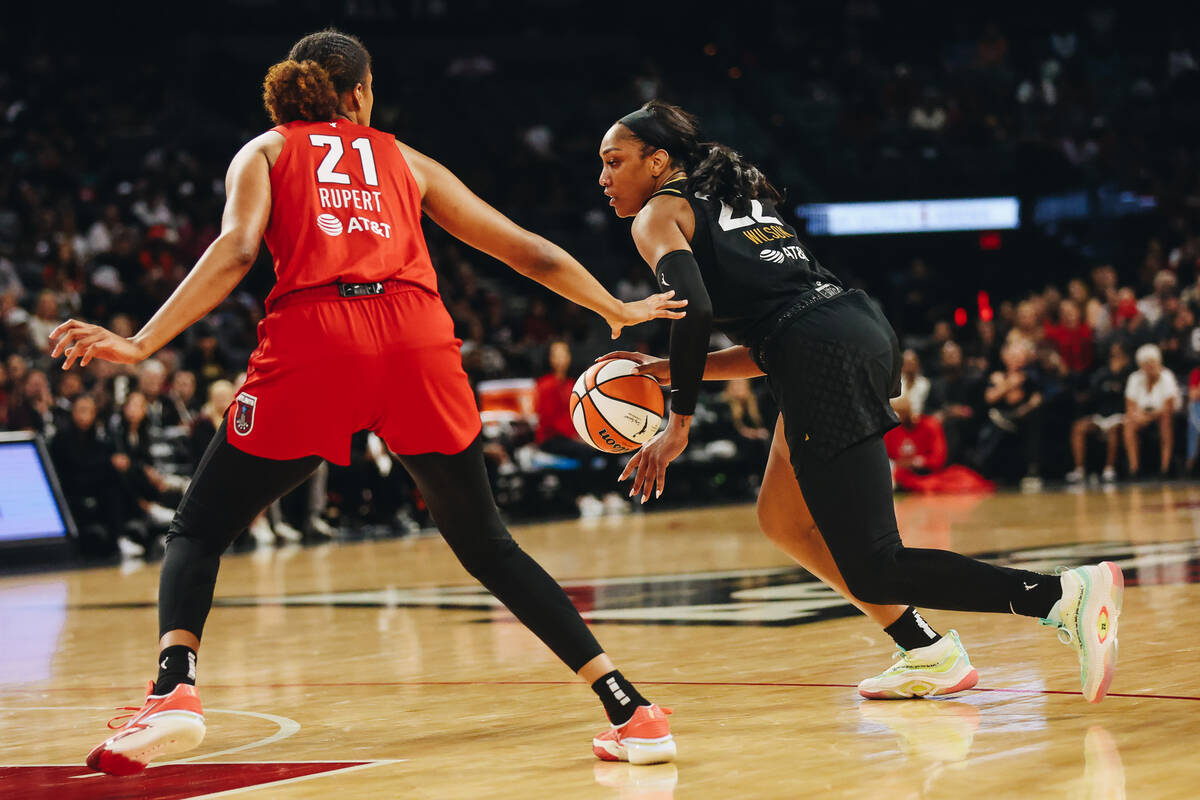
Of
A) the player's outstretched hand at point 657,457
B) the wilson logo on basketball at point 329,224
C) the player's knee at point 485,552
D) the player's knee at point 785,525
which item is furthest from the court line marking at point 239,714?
the player's knee at point 785,525

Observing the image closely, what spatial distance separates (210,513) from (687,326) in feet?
4.55

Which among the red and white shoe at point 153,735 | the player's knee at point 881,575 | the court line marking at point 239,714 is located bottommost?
the court line marking at point 239,714

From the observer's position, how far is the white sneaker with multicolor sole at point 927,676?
179 inches

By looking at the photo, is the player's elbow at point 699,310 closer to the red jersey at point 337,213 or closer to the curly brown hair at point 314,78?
the red jersey at point 337,213

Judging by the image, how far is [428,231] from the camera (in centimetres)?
2048

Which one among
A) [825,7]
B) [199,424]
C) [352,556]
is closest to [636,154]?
[352,556]

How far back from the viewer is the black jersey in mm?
4406

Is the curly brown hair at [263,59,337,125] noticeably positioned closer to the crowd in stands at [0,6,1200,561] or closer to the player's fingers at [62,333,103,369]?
the player's fingers at [62,333,103,369]

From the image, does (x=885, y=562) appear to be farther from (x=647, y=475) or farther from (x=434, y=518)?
(x=434, y=518)

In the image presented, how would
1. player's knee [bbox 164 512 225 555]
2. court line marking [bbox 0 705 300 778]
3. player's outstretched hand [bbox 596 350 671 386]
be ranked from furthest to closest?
player's outstretched hand [bbox 596 350 671 386] < court line marking [bbox 0 705 300 778] < player's knee [bbox 164 512 225 555]

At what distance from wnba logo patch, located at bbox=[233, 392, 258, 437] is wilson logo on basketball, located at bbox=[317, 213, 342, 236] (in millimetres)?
470

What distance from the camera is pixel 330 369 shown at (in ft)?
12.3

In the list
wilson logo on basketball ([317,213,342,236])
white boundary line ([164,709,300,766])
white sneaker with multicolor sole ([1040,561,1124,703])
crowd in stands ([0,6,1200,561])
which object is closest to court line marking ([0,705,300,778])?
white boundary line ([164,709,300,766])

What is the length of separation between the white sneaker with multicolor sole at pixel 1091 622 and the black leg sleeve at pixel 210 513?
6.83ft
